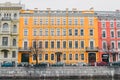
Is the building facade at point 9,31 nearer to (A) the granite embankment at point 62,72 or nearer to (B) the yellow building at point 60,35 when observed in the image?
(B) the yellow building at point 60,35

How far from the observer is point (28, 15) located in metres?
66.7

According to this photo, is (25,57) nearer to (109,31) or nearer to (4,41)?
(4,41)

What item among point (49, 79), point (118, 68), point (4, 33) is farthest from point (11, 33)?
point (118, 68)

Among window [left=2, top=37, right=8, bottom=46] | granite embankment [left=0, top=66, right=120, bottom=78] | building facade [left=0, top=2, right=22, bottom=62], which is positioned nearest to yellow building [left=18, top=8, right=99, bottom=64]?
building facade [left=0, top=2, right=22, bottom=62]

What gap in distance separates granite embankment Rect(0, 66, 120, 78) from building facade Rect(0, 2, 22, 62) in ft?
51.9

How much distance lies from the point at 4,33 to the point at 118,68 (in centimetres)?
2783

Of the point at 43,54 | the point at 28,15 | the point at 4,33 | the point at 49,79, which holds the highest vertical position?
the point at 28,15

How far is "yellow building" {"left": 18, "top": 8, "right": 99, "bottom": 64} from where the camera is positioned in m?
65.9

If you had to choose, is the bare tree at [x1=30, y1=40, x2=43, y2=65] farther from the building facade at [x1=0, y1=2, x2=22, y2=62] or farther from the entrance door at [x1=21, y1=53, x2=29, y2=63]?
the building facade at [x1=0, y1=2, x2=22, y2=62]

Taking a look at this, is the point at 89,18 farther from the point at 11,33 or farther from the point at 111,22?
the point at 11,33

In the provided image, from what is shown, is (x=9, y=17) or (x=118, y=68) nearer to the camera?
(x=118, y=68)

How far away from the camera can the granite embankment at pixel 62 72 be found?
162 ft

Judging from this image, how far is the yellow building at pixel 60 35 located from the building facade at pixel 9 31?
3.89 ft

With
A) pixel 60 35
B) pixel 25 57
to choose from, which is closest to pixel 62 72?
pixel 25 57
